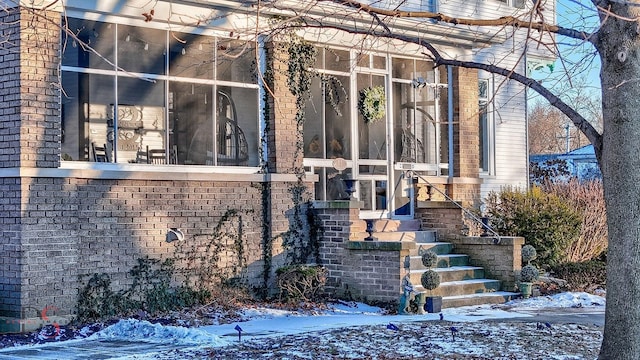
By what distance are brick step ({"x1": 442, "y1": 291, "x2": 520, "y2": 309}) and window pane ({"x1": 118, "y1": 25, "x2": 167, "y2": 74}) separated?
5507 mm

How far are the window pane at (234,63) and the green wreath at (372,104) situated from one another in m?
2.47

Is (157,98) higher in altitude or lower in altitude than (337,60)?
lower

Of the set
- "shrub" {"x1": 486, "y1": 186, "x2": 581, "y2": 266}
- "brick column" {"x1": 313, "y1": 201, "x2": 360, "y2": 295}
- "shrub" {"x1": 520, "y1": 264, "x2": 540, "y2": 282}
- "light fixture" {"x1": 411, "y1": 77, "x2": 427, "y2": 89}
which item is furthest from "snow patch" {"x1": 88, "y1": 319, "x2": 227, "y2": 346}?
"shrub" {"x1": 486, "y1": 186, "x2": 581, "y2": 266}

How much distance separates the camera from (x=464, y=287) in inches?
560

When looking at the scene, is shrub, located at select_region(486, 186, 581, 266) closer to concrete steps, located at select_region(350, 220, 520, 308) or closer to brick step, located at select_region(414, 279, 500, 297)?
concrete steps, located at select_region(350, 220, 520, 308)

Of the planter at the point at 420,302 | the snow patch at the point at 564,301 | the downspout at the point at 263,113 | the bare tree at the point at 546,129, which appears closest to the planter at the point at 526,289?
the snow patch at the point at 564,301

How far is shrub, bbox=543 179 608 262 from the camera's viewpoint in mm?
17953

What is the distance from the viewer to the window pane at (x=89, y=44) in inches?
472

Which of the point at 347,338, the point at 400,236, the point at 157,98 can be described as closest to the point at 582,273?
the point at 400,236

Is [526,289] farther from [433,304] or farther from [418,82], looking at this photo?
[418,82]

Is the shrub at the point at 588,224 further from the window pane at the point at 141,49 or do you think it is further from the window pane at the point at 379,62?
the window pane at the point at 141,49

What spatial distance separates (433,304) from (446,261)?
1.95 metres

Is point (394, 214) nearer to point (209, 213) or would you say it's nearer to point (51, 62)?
point (209, 213)

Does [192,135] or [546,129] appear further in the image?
[546,129]
